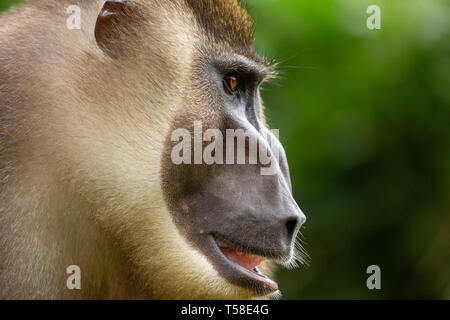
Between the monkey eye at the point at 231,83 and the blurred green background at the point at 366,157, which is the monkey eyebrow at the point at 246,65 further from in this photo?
the blurred green background at the point at 366,157

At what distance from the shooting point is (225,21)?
3945mm

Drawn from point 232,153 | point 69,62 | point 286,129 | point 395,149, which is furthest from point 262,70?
point 395,149

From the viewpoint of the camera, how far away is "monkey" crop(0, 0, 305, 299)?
336 centimetres

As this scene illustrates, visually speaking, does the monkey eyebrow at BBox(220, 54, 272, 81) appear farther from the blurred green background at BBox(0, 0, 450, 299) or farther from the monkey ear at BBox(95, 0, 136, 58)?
the blurred green background at BBox(0, 0, 450, 299)

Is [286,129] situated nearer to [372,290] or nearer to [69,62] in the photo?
[372,290]

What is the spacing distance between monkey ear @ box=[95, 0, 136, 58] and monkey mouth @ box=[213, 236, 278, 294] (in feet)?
3.65

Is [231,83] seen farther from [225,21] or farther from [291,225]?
[291,225]

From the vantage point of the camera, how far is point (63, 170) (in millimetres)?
3465

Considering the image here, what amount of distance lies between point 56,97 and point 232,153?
928mm

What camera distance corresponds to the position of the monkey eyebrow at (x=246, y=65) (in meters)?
3.79

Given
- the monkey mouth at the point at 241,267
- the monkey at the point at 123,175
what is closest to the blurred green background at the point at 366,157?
the monkey at the point at 123,175

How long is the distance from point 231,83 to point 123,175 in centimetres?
80

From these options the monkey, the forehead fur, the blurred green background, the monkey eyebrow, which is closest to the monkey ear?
the monkey

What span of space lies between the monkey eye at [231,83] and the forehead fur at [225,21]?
0.68ft
